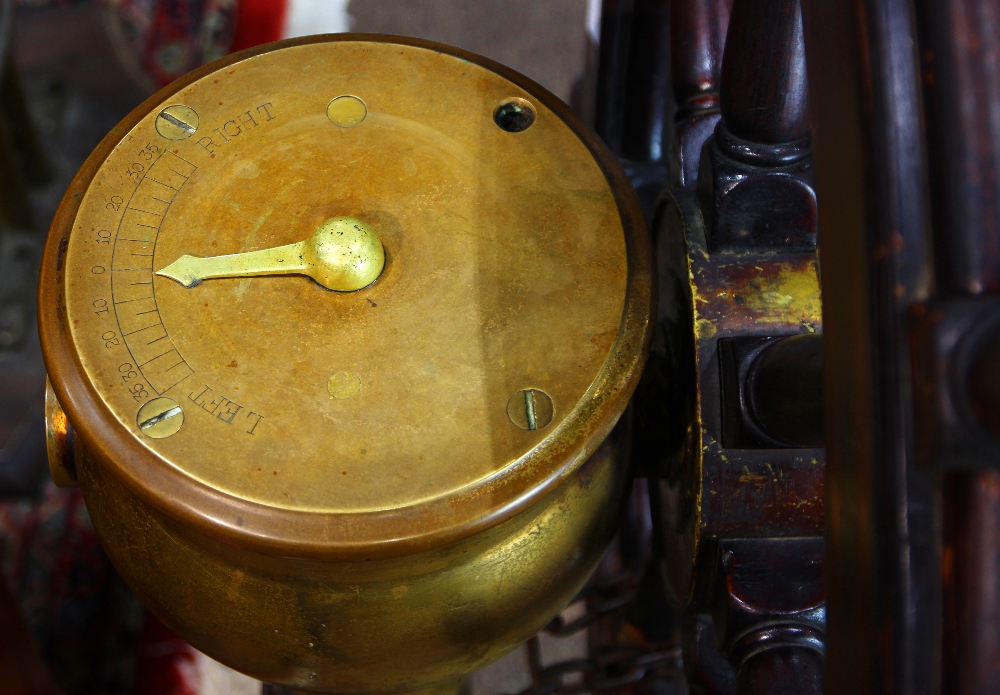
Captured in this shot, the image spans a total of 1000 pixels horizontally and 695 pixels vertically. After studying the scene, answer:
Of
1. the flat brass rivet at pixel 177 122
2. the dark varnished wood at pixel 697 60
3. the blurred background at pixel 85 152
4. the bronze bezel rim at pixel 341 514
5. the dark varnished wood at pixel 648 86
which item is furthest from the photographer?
the blurred background at pixel 85 152

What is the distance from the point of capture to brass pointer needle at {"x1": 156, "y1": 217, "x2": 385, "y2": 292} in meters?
0.50

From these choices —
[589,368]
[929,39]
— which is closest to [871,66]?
[929,39]

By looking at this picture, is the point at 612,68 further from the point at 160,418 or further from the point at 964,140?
the point at 964,140

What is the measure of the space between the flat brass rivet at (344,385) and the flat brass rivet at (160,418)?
77 millimetres

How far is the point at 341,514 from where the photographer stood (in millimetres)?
461

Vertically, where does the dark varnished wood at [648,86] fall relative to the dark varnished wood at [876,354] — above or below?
above

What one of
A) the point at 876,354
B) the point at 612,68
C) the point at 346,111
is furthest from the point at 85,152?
the point at 876,354

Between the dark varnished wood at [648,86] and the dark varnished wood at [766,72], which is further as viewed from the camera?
the dark varnished wood at [648,86]

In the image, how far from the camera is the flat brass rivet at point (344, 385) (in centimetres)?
49

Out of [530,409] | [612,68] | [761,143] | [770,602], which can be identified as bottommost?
[770,602]

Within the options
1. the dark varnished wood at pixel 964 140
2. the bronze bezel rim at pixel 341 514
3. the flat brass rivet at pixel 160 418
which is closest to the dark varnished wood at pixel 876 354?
the dark varnished wood at pixel 964 140

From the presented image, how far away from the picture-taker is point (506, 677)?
1.05 m

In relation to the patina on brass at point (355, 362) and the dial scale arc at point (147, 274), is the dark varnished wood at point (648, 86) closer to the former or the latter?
the patina on brass at point (355, 362)

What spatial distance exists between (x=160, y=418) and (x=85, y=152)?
1.21 m
